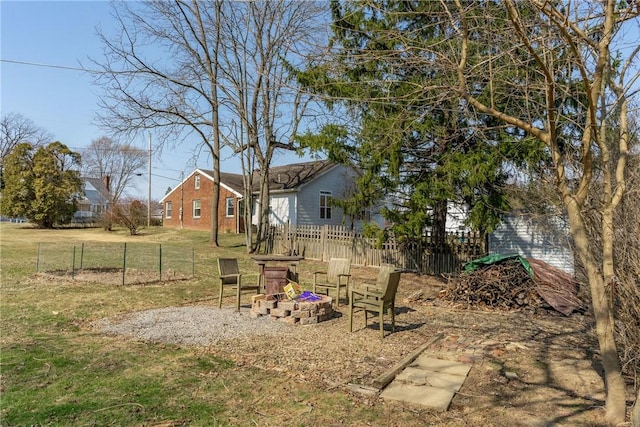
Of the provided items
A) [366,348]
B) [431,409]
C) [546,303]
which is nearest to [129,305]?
[366,348]

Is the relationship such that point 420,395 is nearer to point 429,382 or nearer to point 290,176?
point 429,382

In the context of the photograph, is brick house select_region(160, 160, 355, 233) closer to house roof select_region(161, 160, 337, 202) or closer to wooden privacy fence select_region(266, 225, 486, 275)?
house roof select_region(161, 160, 337, 202)

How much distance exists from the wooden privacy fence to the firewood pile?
2.88m

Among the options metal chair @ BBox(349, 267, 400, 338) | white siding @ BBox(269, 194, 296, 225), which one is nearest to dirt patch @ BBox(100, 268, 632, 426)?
metal chair @ BBox(349, 267, 400, 338)

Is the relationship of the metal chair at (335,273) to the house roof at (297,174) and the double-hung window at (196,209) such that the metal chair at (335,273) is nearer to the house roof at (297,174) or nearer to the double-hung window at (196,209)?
the house roof at (297,174)

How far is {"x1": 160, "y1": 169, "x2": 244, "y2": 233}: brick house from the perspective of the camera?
30.0 meters

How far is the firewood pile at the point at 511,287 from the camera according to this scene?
9125 mm

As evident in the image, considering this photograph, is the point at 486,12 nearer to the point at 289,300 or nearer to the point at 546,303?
the point at 289,300

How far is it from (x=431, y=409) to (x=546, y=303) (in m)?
6.40

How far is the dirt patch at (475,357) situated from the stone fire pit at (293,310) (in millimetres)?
212

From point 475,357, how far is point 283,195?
72.6 feet

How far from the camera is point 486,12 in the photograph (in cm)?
412

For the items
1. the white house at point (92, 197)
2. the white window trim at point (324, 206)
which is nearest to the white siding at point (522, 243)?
the white window trim at point (324, 206)

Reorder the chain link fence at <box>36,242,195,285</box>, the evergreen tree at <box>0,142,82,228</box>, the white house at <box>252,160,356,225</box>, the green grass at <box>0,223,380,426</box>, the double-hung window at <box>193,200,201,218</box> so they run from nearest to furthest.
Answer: the green grass at <box>0,223,380,426</box> → the chain link fence at <box>36,242,195,285</box> → the white house at <box>252,160,356,225</box> → the double-hung window at <box>193,200,201,218</box> → the evergreen tree at <box>0,142,82,228</box>
